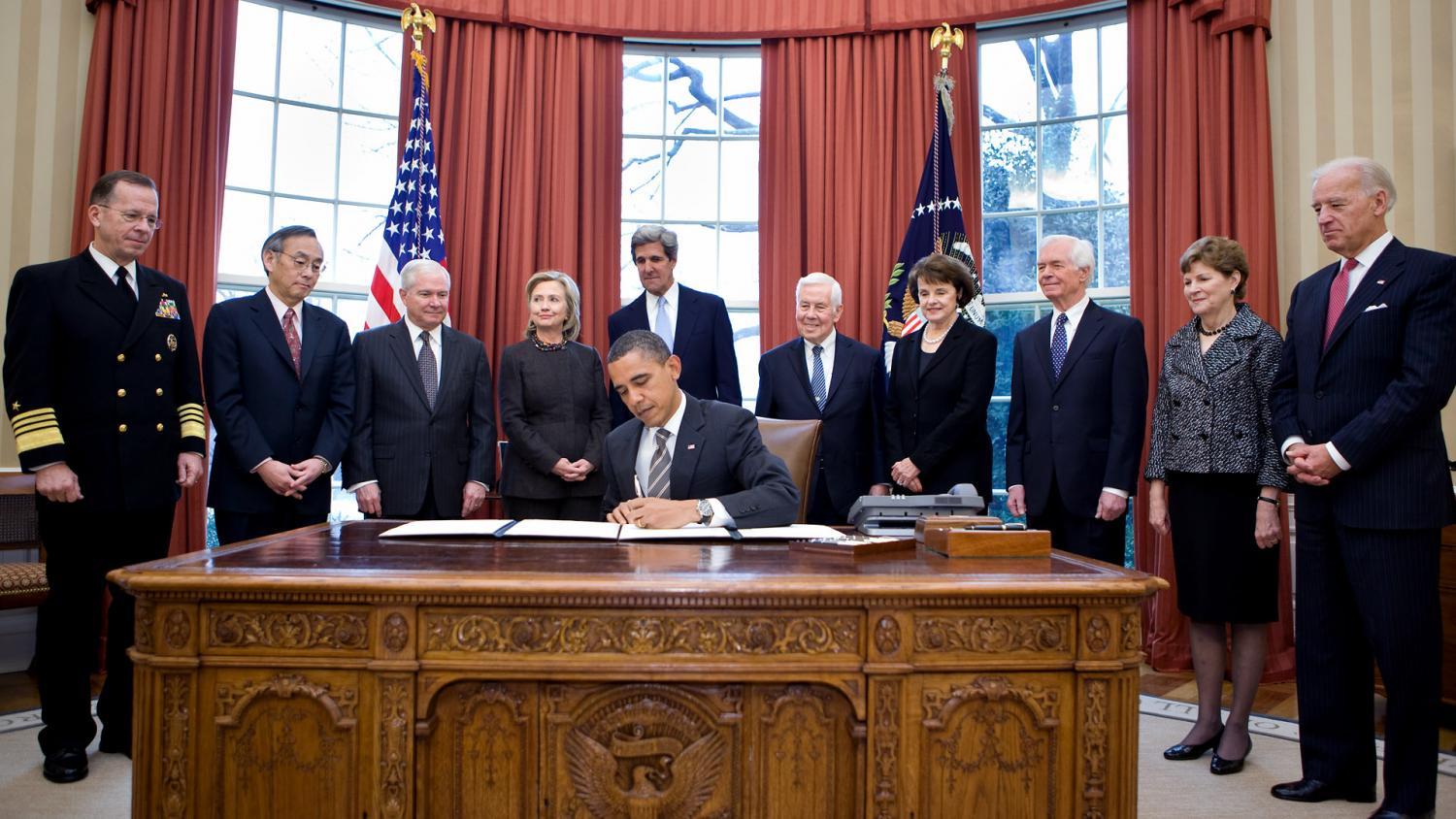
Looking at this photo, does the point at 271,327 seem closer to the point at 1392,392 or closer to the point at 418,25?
the point at 418,25

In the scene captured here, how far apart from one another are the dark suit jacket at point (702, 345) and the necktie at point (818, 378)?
0.40 m

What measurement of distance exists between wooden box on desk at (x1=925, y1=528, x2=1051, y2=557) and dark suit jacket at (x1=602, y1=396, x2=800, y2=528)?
2.17ft

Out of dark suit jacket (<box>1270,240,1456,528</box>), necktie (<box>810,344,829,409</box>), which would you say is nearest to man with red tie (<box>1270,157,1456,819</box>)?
dark suit jacket (<box>1270,240,1456,528</box>)

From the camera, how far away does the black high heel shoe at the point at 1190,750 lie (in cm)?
317

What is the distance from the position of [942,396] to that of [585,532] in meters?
1.90

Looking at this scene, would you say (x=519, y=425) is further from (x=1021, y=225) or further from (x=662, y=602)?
(x=1021, y=225)

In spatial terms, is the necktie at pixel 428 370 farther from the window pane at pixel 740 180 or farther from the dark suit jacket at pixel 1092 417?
the window pane at pixel 740 180

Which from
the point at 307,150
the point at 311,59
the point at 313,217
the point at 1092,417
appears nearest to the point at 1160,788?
the point at 1092,417

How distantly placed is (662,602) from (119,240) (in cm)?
229

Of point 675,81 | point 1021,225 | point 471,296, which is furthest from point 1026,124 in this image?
point 471,296

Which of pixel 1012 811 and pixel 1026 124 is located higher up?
pixel 1026 124

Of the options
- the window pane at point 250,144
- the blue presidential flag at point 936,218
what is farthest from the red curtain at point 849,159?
the window pane at point 250,144

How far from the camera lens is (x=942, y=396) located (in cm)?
377

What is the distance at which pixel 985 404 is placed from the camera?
3752 millimetres
